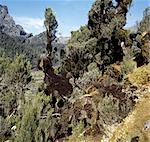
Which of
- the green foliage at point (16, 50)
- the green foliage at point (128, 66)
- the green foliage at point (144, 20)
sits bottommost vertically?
the green foliage at point (128, 66)

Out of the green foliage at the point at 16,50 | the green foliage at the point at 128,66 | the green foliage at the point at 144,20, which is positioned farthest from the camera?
the green foliage at the point at 16,50

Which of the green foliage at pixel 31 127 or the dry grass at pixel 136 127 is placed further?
the green foliage at pixel 31 127

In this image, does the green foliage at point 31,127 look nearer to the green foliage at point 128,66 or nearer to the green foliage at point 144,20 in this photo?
the green foliage at point 128,66

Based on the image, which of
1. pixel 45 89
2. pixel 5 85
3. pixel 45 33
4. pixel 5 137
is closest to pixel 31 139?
pixel 5 137

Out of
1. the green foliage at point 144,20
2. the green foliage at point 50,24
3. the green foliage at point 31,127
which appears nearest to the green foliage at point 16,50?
the green foliage at point 50,24

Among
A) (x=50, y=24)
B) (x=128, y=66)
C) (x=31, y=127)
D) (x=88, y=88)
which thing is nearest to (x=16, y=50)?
(x=50, y=24)

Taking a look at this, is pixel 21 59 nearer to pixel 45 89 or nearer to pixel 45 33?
pixel 45 33

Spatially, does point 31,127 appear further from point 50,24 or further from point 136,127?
point 50,24

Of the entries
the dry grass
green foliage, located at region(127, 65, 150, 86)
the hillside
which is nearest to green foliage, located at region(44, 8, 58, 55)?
the hillside

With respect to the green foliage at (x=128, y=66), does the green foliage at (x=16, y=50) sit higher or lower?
higher

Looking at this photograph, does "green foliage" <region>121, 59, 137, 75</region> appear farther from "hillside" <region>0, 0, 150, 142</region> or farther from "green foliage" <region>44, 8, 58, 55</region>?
"green foliage" <region>44, 8, 58, 55</region>

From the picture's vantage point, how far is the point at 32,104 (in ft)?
73.3

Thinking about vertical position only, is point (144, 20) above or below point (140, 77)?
above

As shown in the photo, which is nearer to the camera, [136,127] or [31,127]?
[136,127]
